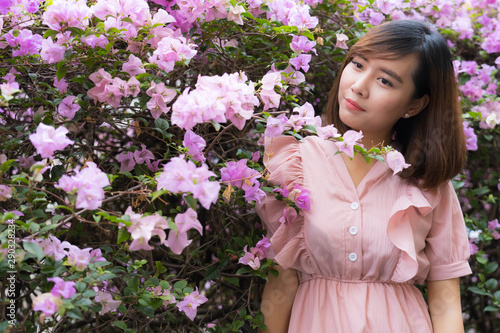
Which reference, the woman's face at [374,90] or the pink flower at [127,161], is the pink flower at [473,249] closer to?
the woman's face at [374,90]

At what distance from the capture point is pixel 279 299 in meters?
1.61

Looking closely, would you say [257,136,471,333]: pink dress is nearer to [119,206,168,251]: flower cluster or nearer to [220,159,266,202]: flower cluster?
[220,159,266,202]: flower cluster

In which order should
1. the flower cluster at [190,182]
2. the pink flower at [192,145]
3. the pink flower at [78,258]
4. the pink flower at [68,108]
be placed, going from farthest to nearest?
the pink flower at [68,108] < the pink flower at [192,145] < the pink flower at [78,258] < the flower cluster at [190,182]

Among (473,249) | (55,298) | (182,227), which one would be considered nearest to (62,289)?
(55,298)

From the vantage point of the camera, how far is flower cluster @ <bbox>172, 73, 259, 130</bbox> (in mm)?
1085

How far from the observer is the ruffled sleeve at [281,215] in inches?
60.2

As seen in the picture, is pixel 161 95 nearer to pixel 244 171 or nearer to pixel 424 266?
pixel 244 171

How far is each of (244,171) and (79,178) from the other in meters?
0.45

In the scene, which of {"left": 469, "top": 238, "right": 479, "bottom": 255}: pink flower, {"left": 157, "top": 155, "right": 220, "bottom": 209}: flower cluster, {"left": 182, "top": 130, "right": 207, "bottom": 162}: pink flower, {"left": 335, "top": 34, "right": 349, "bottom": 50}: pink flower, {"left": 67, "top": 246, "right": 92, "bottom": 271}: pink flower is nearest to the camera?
{"left": 157, "top": 155, "right": 220, "bottom": 209}: flower cluster

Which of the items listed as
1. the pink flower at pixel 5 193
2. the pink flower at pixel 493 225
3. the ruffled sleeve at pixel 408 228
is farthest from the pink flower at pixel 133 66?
the pink flower at pixel 493 225

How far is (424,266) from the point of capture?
157 cm

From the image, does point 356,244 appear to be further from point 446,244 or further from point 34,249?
point 34,249

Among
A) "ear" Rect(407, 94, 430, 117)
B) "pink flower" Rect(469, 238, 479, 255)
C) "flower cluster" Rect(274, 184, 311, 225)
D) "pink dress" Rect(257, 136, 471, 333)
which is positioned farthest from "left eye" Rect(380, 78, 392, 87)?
"pink flower" Rect(469, 238, 479, 255)

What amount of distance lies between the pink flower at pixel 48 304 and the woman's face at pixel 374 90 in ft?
2.86
